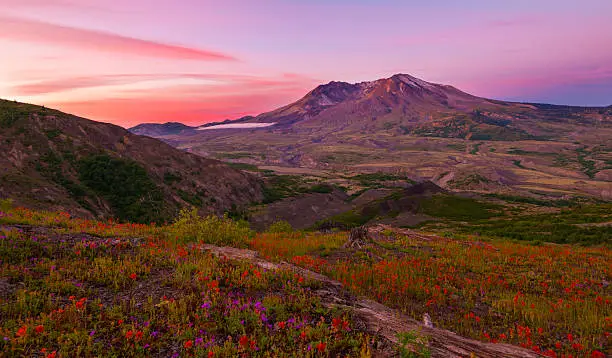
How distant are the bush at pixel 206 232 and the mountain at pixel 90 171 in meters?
48.2

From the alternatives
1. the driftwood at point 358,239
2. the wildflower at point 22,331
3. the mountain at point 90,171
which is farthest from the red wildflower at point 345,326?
the mountain at point 90,171

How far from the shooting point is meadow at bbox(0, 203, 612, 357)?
6.06 metres

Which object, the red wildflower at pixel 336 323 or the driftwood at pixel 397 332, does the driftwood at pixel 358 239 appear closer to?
the driftwood at pixel 397 332

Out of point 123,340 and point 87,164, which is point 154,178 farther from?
point 123,340

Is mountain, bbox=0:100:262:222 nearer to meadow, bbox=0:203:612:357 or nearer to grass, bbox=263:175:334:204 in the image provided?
grass, bbox=263:175:334:204

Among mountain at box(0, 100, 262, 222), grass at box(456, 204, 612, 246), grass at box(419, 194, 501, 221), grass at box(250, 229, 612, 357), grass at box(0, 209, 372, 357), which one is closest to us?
grass at box(0, 209, 372, 357)

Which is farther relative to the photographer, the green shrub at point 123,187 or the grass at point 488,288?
the green shrub at point 123,187

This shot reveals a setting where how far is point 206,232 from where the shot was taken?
15.3 meters

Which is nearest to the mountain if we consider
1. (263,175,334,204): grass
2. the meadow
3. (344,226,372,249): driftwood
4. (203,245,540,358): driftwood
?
(263,175,334,204): grass

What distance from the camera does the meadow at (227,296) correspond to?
6062mm

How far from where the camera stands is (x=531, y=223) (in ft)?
208

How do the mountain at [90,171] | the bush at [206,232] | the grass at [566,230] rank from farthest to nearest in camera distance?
the mountain at [90,171] < the grass at [566,230] < the bush at [206,232]

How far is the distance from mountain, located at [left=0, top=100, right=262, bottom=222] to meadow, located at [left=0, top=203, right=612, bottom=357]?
1996 inches

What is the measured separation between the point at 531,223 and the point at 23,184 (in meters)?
96.8
